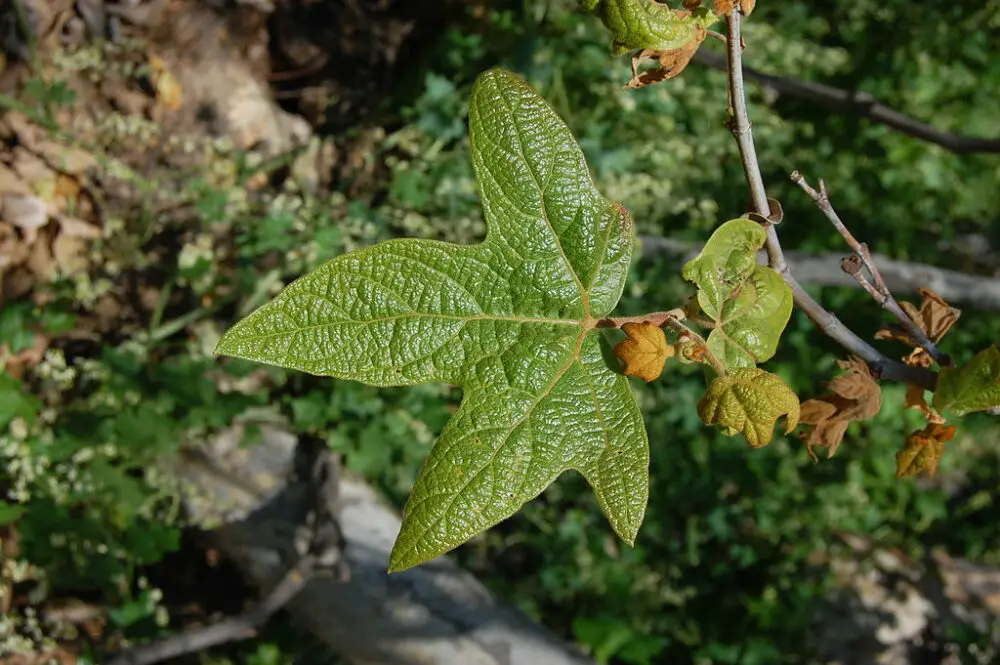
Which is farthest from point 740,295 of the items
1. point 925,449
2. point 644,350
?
point 925,449

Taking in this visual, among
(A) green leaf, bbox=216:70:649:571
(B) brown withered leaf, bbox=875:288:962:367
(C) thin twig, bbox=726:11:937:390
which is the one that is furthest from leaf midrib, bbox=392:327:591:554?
(B) brown withered leaf, bbox=875:288:962:367

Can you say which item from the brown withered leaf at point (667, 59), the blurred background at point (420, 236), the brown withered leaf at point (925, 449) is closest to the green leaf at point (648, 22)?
the brown withered leaf at point (667, 59)

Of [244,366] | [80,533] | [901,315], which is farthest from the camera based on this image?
[244,366]

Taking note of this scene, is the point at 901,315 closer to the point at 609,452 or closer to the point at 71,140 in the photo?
the point at 609,452

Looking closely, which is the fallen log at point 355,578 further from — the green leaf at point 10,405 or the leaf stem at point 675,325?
the leaf stem at point 675,325

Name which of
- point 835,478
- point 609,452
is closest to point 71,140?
point 609,452

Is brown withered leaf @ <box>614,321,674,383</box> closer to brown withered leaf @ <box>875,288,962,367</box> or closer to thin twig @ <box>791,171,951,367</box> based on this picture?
thin twig @ <box>791,171,951,367</box>
